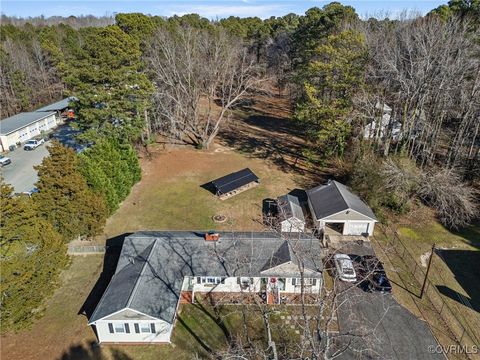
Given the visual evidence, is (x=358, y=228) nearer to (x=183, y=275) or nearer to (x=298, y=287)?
(x=298, y=287)

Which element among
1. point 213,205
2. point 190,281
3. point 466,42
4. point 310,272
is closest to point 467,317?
point 310,272

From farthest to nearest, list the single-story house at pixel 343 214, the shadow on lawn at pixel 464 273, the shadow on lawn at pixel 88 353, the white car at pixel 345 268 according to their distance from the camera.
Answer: the single-story house at pixel 343 214 → the white car at pixel 345 268 → the shadow on lawn at pixel 464 273 → the shadow on lawn at pixel 88 353

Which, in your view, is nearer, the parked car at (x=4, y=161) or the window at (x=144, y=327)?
the window at (x=144, y=327)

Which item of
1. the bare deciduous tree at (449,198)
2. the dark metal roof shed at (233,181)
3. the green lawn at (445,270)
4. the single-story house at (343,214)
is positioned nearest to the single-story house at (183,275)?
the single-story house at (343,214)

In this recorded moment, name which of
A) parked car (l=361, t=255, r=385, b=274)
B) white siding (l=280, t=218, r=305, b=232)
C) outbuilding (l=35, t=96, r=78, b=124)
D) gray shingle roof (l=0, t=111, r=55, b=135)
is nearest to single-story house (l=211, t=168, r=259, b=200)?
white siding (l=280, t=218, r=305, b=232)

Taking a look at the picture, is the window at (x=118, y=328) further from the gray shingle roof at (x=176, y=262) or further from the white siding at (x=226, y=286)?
the white siding at (x=226, y=286)

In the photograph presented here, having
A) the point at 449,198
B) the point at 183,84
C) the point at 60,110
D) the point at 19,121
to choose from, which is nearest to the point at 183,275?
the point at 449,198
